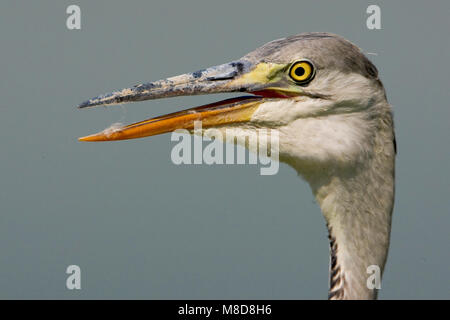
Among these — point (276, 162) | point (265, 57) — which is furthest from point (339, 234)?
point (265, 57)

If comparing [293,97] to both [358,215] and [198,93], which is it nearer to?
[198,93]

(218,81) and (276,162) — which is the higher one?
(218,81)

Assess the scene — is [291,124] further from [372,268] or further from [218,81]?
[372,268]

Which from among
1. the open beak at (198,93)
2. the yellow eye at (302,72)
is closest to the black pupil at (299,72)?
the yellow eye at (302,72)

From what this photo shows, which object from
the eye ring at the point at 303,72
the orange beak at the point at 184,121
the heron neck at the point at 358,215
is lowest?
the heron neck at the point at 358,215

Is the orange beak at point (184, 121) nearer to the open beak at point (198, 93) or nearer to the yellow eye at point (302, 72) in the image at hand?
the open beak at point (198, 93)

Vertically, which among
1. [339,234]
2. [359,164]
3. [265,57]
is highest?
[265,57]

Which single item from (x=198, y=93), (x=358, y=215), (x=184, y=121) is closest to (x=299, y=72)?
(x=198, y=93)
